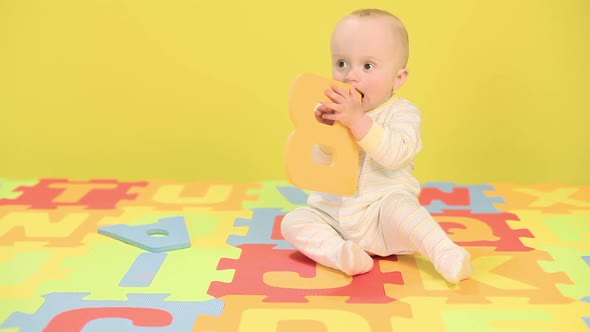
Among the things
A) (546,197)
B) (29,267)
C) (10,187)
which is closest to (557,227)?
(546,197)

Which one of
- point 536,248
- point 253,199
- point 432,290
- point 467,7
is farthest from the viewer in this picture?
point 467,7

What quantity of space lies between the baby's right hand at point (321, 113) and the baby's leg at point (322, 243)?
0.19 metres

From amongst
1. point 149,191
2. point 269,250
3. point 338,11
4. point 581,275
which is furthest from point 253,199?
point 581,275

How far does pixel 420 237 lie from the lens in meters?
1.27

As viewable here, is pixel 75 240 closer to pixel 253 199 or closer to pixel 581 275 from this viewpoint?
pixel 253 199

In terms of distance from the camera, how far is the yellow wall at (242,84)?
196 cm

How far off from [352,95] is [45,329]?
589 mm

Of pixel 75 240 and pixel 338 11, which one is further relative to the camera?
pixel 338 11

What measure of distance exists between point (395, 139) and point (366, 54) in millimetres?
152

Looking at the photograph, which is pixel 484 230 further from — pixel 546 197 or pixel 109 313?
pixel 109 313

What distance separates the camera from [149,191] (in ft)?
6.10

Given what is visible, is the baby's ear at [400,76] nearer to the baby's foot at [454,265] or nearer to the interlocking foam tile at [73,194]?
the baby's foot at [454,265]

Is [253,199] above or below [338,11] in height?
below

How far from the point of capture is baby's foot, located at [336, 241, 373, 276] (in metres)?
1.25
